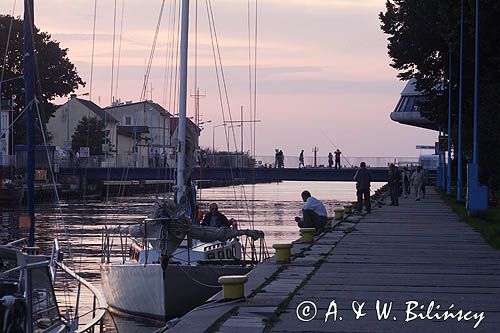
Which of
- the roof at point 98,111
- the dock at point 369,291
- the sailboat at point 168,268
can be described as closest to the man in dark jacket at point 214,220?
the sailboat at point 168,268

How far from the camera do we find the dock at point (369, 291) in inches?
606

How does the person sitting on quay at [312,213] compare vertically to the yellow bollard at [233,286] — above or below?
above

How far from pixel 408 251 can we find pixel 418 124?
105162mm

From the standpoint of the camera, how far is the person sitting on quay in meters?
32.6

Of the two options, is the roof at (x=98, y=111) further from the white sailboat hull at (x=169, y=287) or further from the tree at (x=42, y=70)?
the white sailboat hull at (x=169, y=287)

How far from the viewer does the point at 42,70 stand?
109938 millimetres

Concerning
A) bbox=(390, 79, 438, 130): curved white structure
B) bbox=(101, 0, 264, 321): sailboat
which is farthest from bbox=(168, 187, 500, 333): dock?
bbox=(390, 79, 438, 130): curved white structure

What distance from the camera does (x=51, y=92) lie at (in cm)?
11212

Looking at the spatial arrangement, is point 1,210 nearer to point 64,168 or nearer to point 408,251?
point 64,168

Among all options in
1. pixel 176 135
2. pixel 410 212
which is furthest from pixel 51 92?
pixel 176 135

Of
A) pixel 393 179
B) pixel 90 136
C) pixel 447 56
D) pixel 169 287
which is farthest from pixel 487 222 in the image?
pixel 90 136

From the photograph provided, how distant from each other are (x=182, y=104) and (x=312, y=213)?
556cm

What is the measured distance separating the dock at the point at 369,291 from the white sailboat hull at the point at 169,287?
2.11 m

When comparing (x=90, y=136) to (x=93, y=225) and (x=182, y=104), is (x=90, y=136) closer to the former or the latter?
(x=93, y=225)
